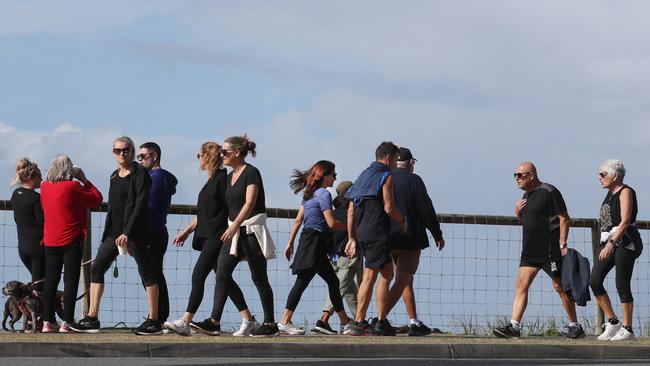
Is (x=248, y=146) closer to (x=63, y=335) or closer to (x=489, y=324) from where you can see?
(x=63, y=335)

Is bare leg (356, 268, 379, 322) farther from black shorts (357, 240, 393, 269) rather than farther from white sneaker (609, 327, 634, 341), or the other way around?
white sneaker (609, 327, 634, 341)

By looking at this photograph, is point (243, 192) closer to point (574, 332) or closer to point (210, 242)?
point (210, 242)

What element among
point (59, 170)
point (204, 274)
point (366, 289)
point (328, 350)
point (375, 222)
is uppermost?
point (59, 170)

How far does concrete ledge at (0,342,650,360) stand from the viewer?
37.1 ft

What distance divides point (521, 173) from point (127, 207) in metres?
3.91

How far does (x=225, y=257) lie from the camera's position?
40.6 ft

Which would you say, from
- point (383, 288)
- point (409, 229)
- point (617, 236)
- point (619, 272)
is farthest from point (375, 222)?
point (619, 272)

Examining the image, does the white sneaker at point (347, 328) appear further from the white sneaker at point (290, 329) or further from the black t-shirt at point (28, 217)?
the black t-shirt at point (28, 217)

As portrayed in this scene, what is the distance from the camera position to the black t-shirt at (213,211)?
41.2 ft

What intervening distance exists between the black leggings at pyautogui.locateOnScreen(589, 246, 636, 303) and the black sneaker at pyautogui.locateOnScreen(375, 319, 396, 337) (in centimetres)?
207

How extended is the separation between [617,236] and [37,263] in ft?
19.1

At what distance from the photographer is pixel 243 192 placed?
12391mm

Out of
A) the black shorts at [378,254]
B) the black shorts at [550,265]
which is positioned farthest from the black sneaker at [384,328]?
the black shorts at [550,265]

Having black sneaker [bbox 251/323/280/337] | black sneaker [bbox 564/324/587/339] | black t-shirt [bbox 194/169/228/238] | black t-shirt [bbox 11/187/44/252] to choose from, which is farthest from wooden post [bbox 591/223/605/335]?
Answer: black t-shirt [bbox 11/187/44/252]
